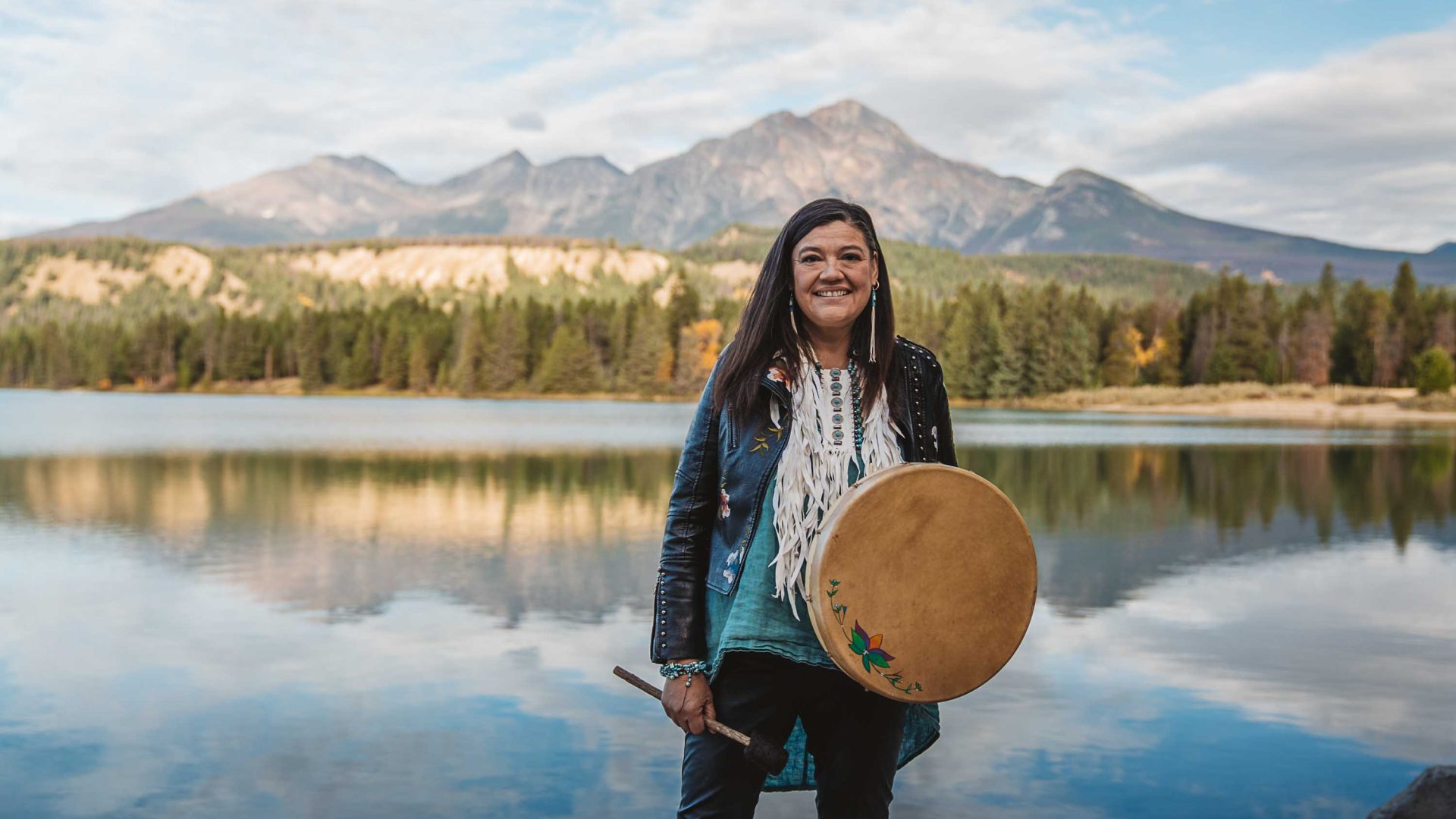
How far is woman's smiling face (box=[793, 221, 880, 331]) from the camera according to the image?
9.91 ft

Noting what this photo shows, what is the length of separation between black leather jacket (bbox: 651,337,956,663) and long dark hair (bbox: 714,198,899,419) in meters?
0.04

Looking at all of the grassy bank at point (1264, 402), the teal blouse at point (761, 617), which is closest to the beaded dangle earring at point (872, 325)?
the teal blouse at point (761, 617)

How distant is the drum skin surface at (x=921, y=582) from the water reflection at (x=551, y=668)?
282 centimetres

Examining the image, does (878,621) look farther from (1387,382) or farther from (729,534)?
(1387,382)

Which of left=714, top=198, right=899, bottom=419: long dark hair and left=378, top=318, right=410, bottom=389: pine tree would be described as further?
left=378, top=318, right=410, bottom=389: pine tree

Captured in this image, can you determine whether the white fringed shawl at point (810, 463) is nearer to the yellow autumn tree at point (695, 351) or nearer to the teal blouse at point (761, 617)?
the teal blouse at point (761, 617)

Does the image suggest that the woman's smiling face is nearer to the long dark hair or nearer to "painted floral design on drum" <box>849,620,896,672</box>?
the long dark hair

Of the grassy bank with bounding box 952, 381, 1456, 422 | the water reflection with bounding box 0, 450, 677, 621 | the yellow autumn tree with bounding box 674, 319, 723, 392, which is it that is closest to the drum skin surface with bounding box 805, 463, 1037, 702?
the water reflection with bounding box 0, 450, 677, 621

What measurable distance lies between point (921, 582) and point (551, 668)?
5.69m

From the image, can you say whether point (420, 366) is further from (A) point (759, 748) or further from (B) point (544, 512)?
(A) point (759, 748)

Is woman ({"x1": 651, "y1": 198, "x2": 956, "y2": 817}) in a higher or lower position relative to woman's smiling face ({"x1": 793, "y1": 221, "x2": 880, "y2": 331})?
lower

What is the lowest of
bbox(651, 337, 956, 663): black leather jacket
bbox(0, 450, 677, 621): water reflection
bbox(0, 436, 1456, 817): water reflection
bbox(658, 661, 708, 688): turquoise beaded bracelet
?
bbox(0, 450, 677, 621): water reflection

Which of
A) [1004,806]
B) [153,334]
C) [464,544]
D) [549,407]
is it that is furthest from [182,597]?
[153,334]

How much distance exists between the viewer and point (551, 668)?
8.29m
